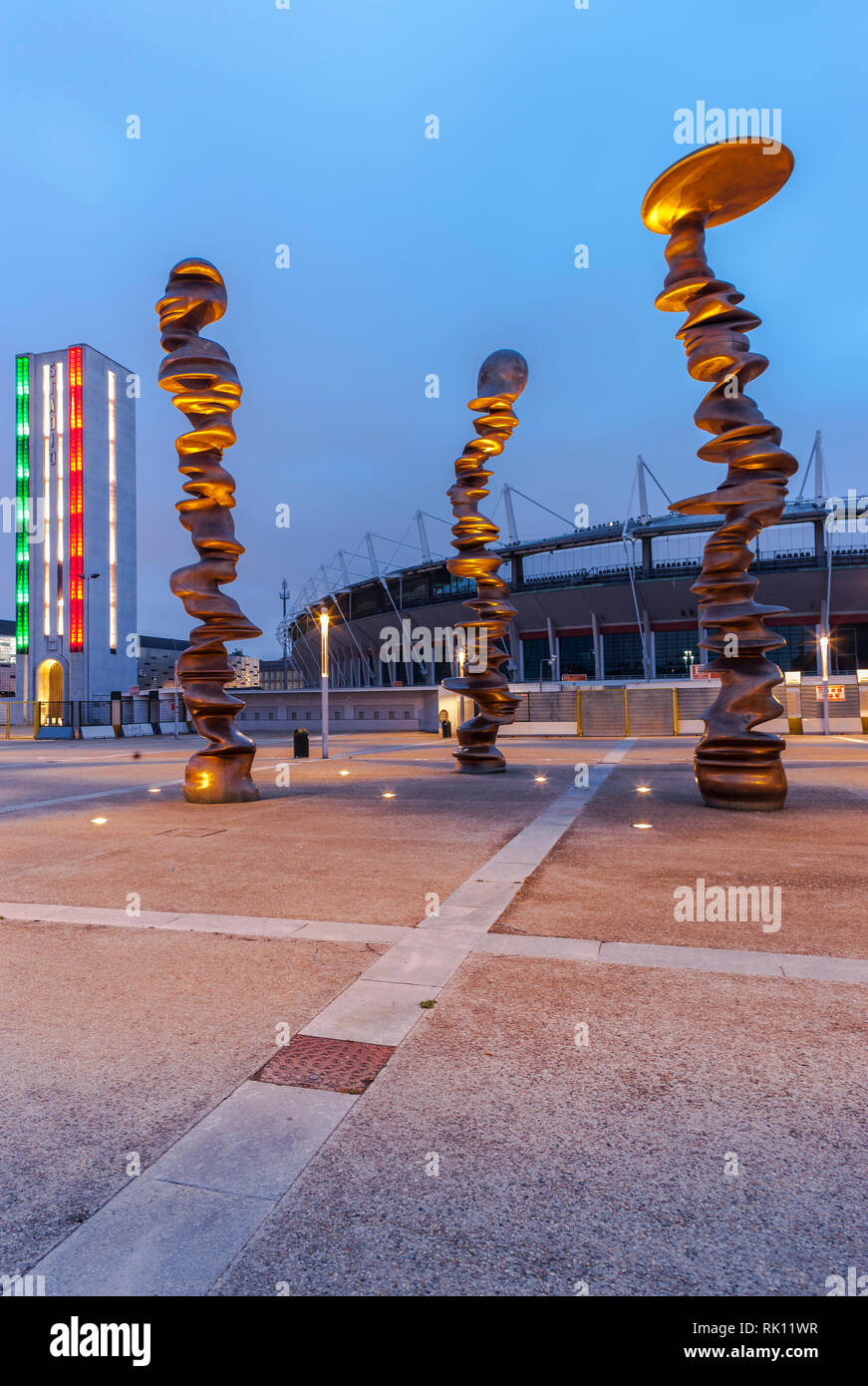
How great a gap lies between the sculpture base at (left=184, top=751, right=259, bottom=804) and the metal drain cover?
404 inches

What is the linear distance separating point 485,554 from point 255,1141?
16.5 m

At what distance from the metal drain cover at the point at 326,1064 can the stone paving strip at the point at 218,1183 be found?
A: 7 centimetres

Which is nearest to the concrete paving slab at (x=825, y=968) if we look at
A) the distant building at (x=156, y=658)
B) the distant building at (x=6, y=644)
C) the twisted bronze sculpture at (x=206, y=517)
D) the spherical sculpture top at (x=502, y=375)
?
the twisted bronze sculpture at (x=206, y=517)

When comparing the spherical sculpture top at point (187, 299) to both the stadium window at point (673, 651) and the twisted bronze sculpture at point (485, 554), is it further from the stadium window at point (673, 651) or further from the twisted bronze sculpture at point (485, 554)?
the stadium window at point (673, 651)

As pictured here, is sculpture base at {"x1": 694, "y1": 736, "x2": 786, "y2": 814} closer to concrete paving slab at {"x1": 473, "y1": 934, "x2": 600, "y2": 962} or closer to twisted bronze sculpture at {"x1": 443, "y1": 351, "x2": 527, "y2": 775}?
twisted bronze sculpture at {"x1": 443, "y1": 351, "x2": 527, "y2": 775}

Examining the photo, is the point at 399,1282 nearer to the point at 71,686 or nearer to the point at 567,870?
the point at 567,870

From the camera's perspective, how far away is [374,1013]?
4238mm

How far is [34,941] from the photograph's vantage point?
5656 mm

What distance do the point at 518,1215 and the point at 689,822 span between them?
8.94 metres

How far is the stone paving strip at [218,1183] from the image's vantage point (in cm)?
231

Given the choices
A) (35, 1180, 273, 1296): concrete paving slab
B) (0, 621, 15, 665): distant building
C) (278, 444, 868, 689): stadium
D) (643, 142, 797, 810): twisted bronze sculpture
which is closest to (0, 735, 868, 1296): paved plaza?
(35, 1180, 273, 1296): concrete paving slab

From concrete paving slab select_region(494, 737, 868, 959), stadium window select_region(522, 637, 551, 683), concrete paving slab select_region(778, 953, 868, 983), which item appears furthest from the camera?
stadium window select_region(522, 637, 551, 683)

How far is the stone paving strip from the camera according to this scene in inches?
90.8

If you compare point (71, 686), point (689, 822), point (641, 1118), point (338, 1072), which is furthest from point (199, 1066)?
point (71, 686)
